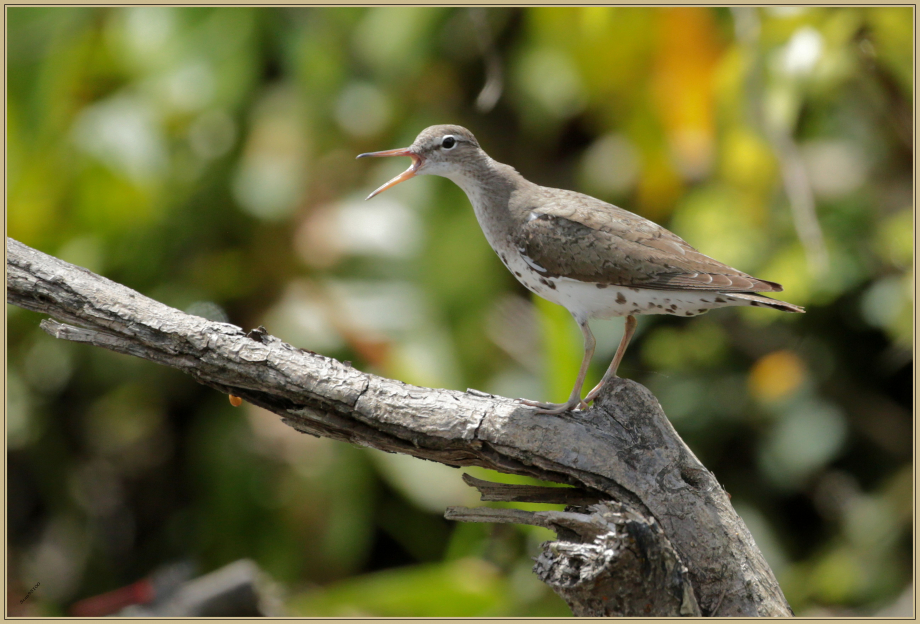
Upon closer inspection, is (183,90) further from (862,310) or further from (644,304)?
(862,310)

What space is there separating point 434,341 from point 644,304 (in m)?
2.95

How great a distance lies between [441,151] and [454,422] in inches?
67.5

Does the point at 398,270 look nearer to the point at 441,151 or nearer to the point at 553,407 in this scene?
the point at 441,151

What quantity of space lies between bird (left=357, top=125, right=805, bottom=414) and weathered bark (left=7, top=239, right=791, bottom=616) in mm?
258

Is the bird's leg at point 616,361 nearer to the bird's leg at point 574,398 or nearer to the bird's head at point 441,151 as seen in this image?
the bird's leg at point 574,398

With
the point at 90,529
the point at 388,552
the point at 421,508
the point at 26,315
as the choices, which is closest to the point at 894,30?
the point at 421,508

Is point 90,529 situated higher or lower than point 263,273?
lower

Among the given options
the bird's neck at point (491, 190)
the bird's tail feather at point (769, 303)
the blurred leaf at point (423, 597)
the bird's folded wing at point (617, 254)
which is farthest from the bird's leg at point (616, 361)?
the blurred leaf at point (423, 597)

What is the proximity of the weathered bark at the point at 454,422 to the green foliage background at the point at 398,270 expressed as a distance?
224cm

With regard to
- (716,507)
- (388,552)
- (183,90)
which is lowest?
(388,552)

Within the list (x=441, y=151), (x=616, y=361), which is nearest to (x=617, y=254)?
(x=616, y=361)

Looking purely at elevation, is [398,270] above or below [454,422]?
above

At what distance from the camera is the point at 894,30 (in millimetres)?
4957

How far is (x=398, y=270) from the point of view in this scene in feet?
23.0
